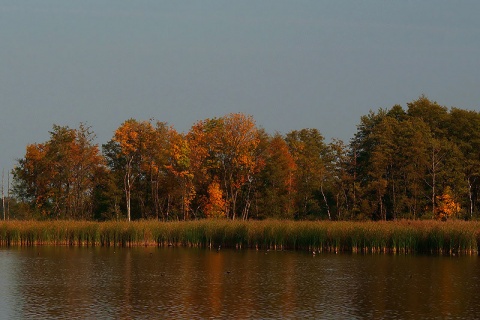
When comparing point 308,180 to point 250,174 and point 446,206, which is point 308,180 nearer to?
point 250,174

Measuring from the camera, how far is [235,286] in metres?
28.2

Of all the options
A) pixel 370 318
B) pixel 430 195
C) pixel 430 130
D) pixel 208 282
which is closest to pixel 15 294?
pixel 208 282

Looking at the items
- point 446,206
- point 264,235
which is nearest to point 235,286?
point 264,235

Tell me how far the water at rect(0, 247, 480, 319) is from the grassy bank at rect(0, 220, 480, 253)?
242 cm

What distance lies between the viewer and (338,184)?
6719 centimetres

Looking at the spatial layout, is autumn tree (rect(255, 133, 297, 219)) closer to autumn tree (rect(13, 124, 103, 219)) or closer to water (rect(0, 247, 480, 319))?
autumn tree (rect(13, 124, 103, 219))

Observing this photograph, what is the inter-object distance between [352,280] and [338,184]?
3740 centimetres

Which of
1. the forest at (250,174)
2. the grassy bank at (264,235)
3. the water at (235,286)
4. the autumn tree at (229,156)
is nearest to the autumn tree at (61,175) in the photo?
the forest at (250,174)

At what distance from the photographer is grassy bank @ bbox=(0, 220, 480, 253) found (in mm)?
41250

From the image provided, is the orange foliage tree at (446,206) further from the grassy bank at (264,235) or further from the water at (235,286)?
the water at (235,286)

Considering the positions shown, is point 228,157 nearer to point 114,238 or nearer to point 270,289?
point 114,238

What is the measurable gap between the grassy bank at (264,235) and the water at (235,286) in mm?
2424

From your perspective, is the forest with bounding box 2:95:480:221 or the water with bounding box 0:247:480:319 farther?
the forest with bounding box 2:95:480:221

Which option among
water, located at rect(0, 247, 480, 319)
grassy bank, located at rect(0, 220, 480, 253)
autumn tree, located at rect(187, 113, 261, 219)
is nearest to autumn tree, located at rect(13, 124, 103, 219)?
autumn tree, located at rect(187, 113, 261, 219)
